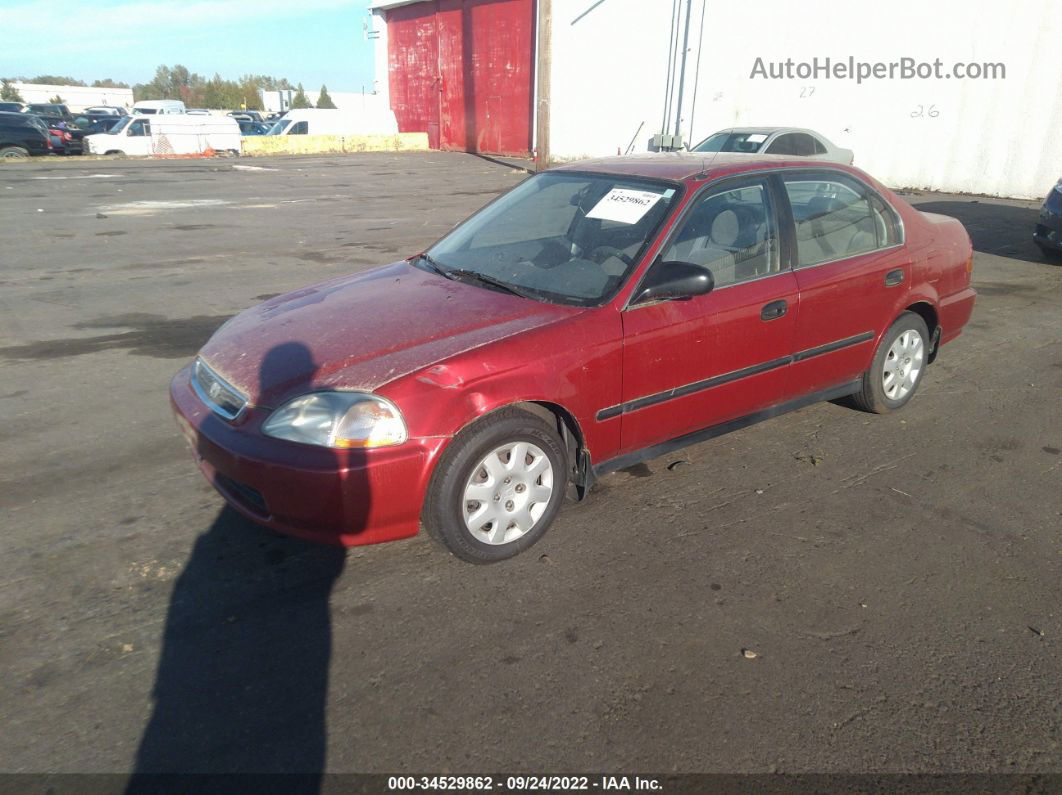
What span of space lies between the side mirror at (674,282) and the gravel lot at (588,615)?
106cm

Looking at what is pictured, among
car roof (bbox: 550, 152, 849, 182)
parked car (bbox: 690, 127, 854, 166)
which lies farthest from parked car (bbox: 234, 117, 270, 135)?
car roof (bbox: 550, 152, 849, 182)

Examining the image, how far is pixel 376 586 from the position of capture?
330 centimetres

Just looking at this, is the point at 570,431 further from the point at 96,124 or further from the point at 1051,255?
the point at 96,124

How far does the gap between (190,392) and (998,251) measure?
11.7 m

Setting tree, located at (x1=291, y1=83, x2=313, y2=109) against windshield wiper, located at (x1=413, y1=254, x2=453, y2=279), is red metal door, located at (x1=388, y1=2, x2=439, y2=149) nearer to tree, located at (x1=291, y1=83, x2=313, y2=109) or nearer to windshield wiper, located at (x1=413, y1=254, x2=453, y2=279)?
windshield wiper, located at (x1=413, y1=254, x2=453, y2=279)

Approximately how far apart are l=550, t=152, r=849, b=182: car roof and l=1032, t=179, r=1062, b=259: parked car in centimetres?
721

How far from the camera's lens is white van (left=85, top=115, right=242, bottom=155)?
2803 cm

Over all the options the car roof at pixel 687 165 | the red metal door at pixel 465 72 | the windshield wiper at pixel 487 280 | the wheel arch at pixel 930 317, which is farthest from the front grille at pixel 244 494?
the red metal door at pixel 465 72

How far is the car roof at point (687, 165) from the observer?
4.12 metres

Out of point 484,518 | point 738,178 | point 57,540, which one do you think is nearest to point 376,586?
point 484,518

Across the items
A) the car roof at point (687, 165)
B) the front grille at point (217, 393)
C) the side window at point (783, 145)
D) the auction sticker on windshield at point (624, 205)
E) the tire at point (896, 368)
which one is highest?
the car roof at point (687, 165)

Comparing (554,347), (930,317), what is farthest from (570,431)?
(930,317)

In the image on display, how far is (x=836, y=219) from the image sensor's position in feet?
14.9

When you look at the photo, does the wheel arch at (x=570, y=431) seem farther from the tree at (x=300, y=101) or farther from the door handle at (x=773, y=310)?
the tree at (x=300, y=101)
